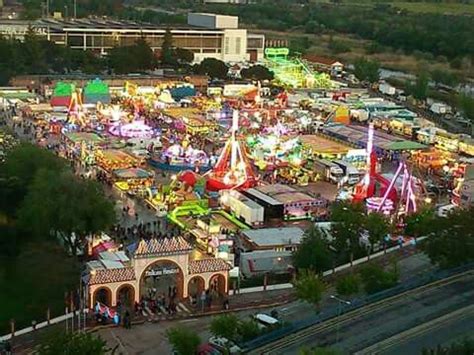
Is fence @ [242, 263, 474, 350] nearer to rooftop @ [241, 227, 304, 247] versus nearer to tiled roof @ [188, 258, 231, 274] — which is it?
tiled roof @ [188, 258, 231, 274]

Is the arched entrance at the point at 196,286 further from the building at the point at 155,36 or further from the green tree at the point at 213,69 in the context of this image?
the building at the point at 155,36

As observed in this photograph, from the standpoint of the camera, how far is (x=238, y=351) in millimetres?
8688

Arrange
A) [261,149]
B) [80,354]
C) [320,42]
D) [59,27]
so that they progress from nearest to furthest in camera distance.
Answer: [80,354], [261,149], [59,27], [320,42]

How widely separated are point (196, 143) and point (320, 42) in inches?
1134

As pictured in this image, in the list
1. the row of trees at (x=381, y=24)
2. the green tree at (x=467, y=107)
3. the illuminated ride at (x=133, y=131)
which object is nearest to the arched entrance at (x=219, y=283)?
the illuminated ride at (x=133, y=131)

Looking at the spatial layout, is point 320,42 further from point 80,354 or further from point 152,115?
point 80,354

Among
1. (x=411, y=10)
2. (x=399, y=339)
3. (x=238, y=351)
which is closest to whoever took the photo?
(x=238, y=351)

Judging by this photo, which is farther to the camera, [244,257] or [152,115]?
[152,115]

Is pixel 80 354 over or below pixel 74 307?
over

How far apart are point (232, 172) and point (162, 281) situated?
5.36 meters

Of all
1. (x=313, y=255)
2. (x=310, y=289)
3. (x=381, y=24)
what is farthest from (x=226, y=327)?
(x=381, y=24)

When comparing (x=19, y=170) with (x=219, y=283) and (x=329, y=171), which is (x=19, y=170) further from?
(x=329, y=171)

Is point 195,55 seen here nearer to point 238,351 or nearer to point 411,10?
point 238,351

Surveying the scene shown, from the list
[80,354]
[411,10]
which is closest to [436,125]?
[80,354]
